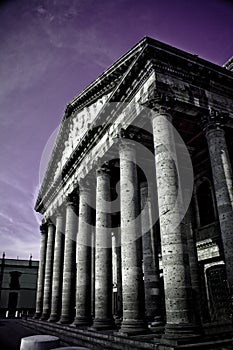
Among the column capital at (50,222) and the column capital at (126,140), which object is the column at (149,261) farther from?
the column capital at (50,222)

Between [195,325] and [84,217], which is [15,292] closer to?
[84,217]

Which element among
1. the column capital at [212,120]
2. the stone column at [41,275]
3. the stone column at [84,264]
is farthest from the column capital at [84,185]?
the stone column at [41,275]

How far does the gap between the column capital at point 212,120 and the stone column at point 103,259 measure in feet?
19.7

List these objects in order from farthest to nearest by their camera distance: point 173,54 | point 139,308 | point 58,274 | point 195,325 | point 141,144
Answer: point 58,274 < point 141,144 < point 173,54 < point 139,308 < point 195,325

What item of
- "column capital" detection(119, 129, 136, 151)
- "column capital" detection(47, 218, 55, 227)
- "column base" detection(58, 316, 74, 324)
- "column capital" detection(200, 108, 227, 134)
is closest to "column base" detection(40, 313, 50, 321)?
"column base" detection(58, 316, 74, 324)

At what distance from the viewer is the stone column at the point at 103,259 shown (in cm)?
1318

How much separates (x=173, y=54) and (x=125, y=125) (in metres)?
3.71

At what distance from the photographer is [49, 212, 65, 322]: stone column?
20.1 meters

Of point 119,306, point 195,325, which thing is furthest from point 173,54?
point 119,306

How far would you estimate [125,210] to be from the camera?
12195 millimetres

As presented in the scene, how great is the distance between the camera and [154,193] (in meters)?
17.5

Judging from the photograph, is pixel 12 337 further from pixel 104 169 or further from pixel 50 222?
pixel 50 222

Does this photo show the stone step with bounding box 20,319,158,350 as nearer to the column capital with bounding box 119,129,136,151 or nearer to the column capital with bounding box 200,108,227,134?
the column capital with bounding box 119,129,136,151

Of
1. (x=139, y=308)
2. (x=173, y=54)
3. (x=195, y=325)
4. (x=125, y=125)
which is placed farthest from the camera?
(x=125, y=125)
